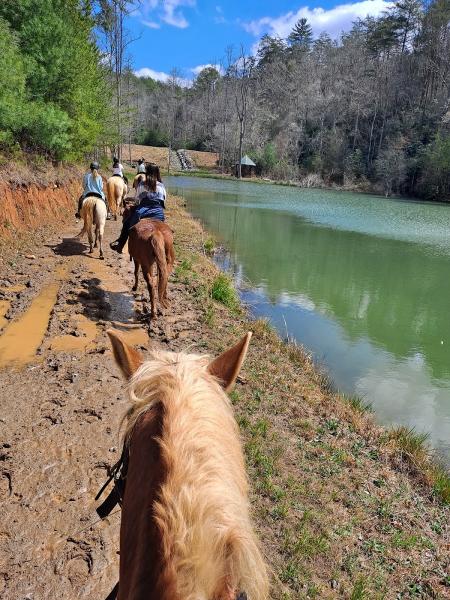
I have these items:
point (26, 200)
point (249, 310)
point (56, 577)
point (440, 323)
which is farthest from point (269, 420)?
point (26, 200)

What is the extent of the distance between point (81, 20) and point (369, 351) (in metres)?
19.2

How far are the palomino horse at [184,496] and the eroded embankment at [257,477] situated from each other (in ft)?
5.08

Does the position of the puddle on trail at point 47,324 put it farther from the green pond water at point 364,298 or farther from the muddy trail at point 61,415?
the green pond water at point 364,298

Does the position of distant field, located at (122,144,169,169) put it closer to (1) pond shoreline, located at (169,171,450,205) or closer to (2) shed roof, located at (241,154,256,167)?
(1) pond shoreline, located at (169,171,450,205)

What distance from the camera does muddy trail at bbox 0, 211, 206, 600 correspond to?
275cm

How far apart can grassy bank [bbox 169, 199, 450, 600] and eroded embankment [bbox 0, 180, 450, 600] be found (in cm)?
1

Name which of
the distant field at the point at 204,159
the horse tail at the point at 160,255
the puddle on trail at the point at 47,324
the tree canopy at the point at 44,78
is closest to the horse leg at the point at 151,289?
the horse tail at the point at 160,255

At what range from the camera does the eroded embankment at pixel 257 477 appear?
2854 mm

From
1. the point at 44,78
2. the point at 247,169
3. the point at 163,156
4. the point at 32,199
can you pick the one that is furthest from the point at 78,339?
the point at 163,156

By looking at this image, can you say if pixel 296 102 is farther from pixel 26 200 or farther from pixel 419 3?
pixel 26 200

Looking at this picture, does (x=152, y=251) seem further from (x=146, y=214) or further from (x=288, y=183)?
(x=288, y=183)

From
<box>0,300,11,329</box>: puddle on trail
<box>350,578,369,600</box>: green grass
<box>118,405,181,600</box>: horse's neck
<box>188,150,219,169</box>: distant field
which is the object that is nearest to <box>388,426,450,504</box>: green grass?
<box>350,578,369,600</box>: green grass

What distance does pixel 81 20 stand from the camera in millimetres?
18156

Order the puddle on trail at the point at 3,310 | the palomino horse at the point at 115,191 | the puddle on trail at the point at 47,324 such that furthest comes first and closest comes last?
the palomino horse at the point at 115,191 < the puddle on trail at the point at 3,310 < the puddle on trail at the point at 47,324
